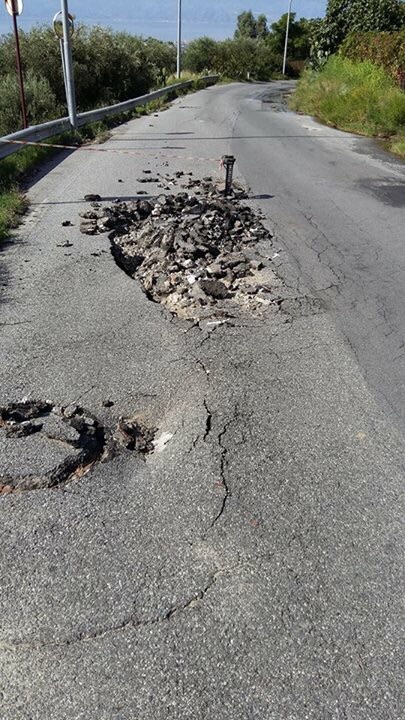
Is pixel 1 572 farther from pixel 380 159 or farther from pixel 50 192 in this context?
pixel 380 159

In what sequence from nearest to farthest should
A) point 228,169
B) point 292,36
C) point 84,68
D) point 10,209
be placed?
point 10,209 → point 228,169 → point 84,68 → point 292,36

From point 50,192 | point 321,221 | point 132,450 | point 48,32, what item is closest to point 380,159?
point 321,221

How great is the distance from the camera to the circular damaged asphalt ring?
344 centimetres

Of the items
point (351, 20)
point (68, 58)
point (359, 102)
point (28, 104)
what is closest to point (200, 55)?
point (351, 20)

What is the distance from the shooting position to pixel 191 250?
699 cm

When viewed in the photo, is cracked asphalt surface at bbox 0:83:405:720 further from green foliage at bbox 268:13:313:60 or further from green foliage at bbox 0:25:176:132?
green foliage at bbox 268:13:313:60

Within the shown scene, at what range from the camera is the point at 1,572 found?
2.84 m

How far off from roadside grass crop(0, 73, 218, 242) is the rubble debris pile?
3.77 ft

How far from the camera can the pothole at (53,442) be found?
345 cm

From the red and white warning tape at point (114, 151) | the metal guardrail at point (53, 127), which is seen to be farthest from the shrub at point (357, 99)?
the metal guardrail at point (53, 127)

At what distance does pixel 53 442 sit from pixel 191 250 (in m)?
3.85

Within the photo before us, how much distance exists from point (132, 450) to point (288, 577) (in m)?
1.32

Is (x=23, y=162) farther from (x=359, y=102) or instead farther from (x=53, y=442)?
(x=359, y=102)

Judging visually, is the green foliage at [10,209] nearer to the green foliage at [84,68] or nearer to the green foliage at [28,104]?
the green foliage at [28,104]
